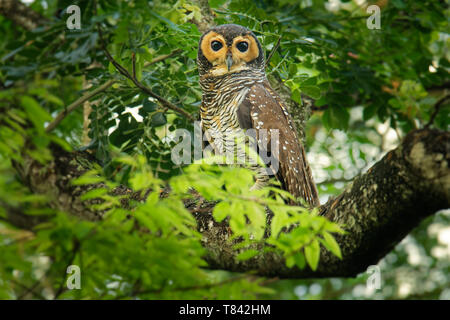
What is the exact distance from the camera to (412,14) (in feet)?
15.3

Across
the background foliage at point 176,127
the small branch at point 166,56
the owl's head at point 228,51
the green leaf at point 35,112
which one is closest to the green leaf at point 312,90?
the background foliage at point 176,127

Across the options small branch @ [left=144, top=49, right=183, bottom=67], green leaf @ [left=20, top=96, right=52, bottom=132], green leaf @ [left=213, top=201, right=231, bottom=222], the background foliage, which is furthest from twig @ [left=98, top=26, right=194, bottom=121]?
green leaf @ [left=213, top=201, right=231, bottom=222]

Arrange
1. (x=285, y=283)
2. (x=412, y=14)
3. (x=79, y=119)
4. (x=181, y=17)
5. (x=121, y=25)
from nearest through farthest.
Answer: (x=121, y=25) < (x=181, y=17) < (x=412, y=14) < (x=79, y=119) < (x=285, y=283)

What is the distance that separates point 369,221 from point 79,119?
166 inches

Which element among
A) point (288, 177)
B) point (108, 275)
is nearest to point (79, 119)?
point (288, 177)

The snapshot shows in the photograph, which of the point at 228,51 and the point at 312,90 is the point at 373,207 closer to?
the point at 312,90

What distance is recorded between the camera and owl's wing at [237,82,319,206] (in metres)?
3.94

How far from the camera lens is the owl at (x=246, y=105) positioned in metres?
3.95

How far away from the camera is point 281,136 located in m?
3.97

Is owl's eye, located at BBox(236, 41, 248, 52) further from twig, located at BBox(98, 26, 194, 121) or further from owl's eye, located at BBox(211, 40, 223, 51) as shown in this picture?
twig, located at BBox(98, 26, 194, 121)

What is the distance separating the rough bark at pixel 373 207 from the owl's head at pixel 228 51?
1663 mm

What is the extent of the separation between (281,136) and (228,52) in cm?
102

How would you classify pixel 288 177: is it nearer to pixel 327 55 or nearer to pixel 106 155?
pixel 327 55
